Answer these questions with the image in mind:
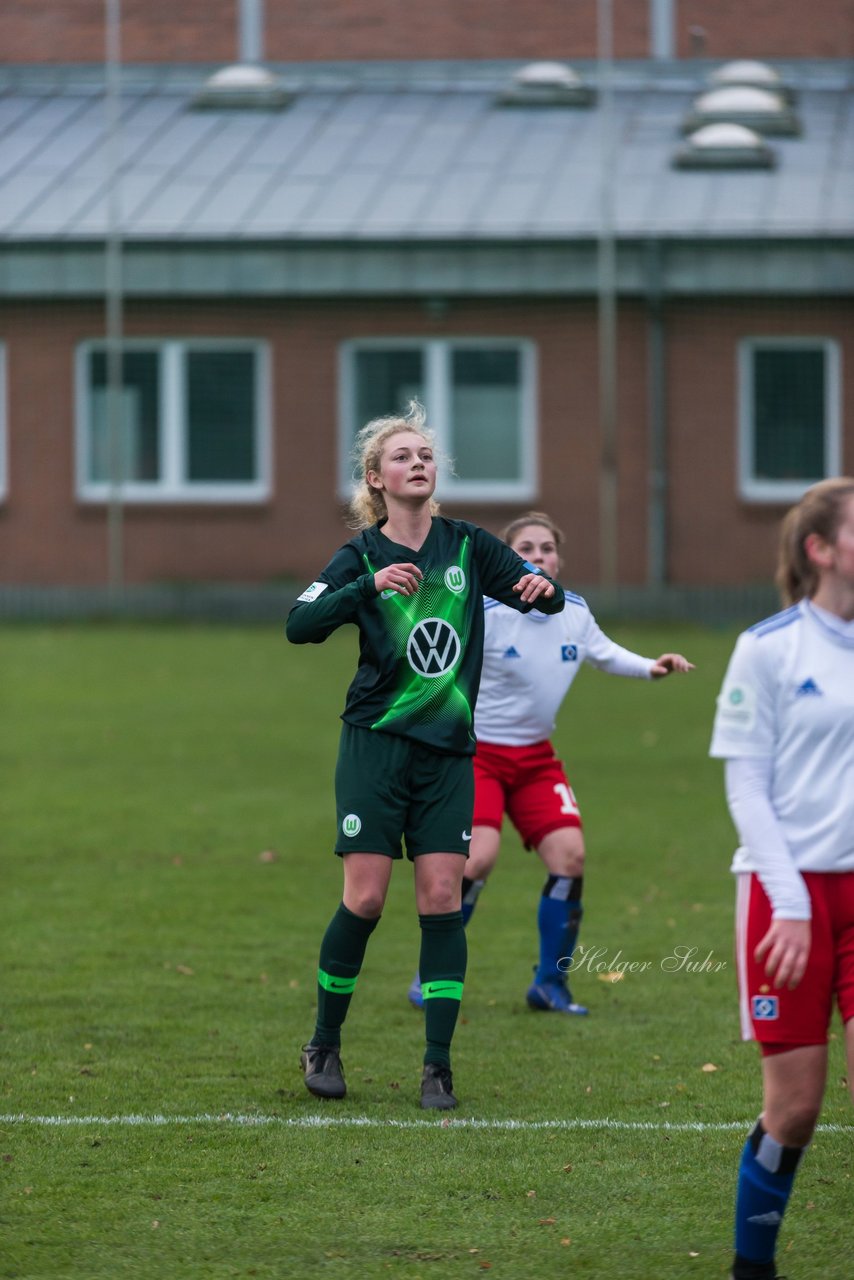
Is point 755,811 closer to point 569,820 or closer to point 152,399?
point 569,820

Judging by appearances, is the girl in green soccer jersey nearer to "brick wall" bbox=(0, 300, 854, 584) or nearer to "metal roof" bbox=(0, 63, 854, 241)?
"brick wall" bbox=(0, 300, 854, 584)

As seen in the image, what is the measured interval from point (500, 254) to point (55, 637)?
7.79 meters

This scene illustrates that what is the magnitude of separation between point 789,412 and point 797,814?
23.2m

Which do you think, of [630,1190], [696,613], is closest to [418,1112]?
[630,1190]

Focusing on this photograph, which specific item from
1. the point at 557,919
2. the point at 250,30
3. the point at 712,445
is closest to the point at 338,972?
the point at 557,919

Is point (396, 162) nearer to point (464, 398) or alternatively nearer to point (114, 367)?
point (464, 398)

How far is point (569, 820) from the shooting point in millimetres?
7699

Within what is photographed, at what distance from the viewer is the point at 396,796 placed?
614 cm

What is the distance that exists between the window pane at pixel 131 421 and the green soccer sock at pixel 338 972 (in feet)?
72.6

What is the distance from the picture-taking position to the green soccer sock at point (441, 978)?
6238 millimetres

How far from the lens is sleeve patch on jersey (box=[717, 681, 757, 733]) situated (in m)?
4.27

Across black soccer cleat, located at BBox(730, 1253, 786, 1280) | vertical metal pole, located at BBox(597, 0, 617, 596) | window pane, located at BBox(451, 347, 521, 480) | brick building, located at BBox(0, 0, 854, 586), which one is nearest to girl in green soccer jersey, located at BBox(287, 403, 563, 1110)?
black soccer cleat, located at BBox(730, 1253, 786, 1280)

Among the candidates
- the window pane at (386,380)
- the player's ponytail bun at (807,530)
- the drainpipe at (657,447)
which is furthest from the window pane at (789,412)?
the player's ponytail bun at (807,530)

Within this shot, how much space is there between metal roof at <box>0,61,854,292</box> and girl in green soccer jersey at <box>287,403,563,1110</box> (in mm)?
20697
